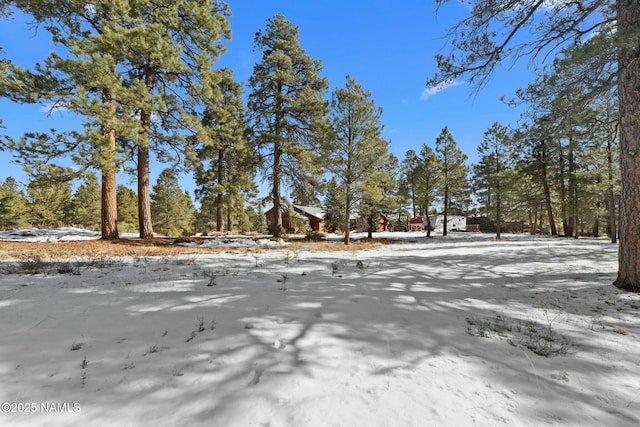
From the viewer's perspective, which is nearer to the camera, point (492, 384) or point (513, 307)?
point (492, 384)

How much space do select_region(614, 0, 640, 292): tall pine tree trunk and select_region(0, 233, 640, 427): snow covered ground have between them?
1.02m

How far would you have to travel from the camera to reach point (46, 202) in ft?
113

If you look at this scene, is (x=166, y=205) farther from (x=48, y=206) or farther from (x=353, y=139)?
(x=353, y=139)

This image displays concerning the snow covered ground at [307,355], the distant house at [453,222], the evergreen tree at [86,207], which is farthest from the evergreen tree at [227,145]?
the distant house at [453,222]

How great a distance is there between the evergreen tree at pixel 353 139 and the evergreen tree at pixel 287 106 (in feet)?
3.04

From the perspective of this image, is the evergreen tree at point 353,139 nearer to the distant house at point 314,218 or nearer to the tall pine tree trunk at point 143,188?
the tall pine tree trunk at point 143,188

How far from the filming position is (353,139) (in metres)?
15.3

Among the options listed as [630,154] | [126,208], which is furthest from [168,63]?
→ [126,208]

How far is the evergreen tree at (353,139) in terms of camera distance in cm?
1506

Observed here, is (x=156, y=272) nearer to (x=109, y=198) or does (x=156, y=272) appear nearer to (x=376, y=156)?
(x=109, y=198)

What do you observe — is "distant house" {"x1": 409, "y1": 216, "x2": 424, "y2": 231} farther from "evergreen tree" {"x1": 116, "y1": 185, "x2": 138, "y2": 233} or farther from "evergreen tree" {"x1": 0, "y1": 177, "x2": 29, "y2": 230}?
"evergreen tree" {"x1": 0, "y1": 177, "x2": 29, "y2": 230}

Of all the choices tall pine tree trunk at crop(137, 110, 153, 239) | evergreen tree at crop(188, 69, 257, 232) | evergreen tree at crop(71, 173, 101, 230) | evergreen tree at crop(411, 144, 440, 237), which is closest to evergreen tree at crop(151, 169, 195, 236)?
evergreen tree at crop(71, 173, 101, 230)

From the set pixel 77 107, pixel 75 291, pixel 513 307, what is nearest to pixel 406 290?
pixel 513 307

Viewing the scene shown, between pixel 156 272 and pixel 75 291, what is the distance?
155 cm
